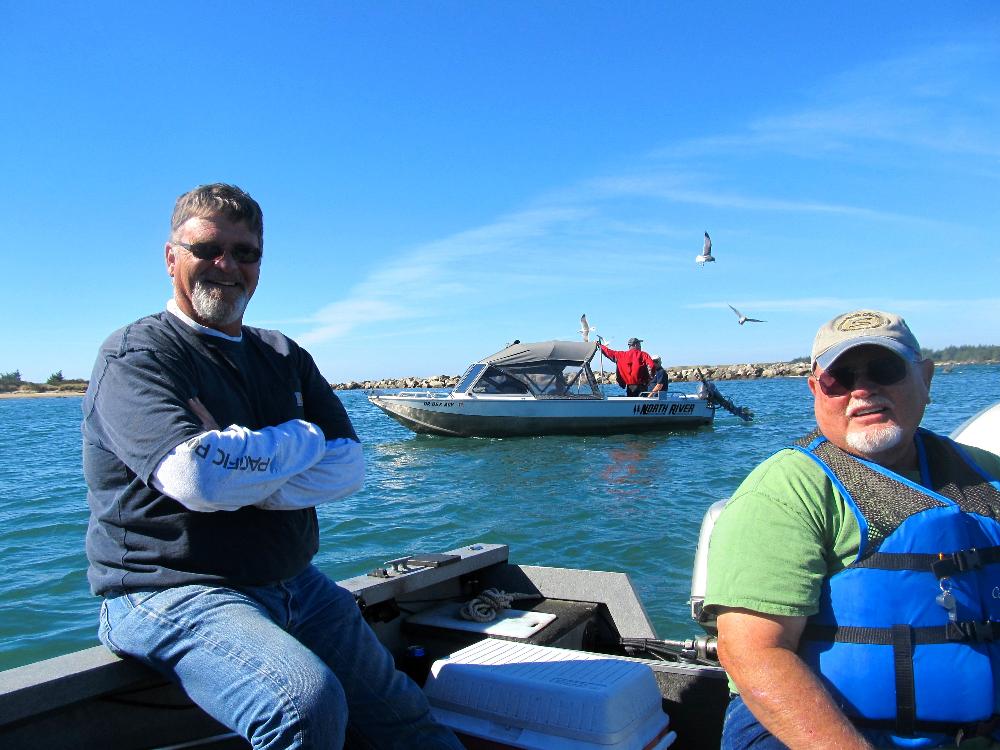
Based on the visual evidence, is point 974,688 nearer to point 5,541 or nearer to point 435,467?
point 5,541

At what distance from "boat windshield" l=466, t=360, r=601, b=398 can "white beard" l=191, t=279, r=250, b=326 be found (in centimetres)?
1960

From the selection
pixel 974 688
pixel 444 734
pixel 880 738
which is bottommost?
pixel 444 734

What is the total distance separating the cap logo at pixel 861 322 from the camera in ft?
6.79

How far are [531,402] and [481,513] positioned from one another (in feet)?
32.3

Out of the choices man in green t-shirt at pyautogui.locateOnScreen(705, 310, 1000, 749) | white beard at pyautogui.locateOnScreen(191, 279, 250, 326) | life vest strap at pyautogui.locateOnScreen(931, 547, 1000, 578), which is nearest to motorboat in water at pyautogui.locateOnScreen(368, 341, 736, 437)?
white beard at pyautogui.locateOnScreen(191, 279, 250, 326)

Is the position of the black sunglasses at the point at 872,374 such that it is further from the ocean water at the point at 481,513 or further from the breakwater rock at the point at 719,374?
the breakwater rock at the point at 719,374

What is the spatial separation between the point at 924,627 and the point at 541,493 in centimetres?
1156

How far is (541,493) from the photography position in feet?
43.6

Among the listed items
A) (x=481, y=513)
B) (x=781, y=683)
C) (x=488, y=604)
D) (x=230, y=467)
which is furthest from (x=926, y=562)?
(x=481, y=513)

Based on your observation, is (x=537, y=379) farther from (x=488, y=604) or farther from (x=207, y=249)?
(x=207, y=249)

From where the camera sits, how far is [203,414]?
215 cm

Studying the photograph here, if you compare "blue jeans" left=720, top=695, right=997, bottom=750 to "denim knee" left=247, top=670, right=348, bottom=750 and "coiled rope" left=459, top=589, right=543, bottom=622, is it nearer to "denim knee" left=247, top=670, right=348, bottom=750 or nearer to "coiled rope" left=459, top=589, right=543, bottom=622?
"denim knee" left=247, top=670, right=348, bottom=750

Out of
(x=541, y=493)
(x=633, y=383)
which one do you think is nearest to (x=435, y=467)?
A: (x=541, y=493)

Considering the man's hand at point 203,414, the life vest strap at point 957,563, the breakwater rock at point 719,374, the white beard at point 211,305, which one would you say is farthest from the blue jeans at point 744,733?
the breakwater rock at point 719,374
